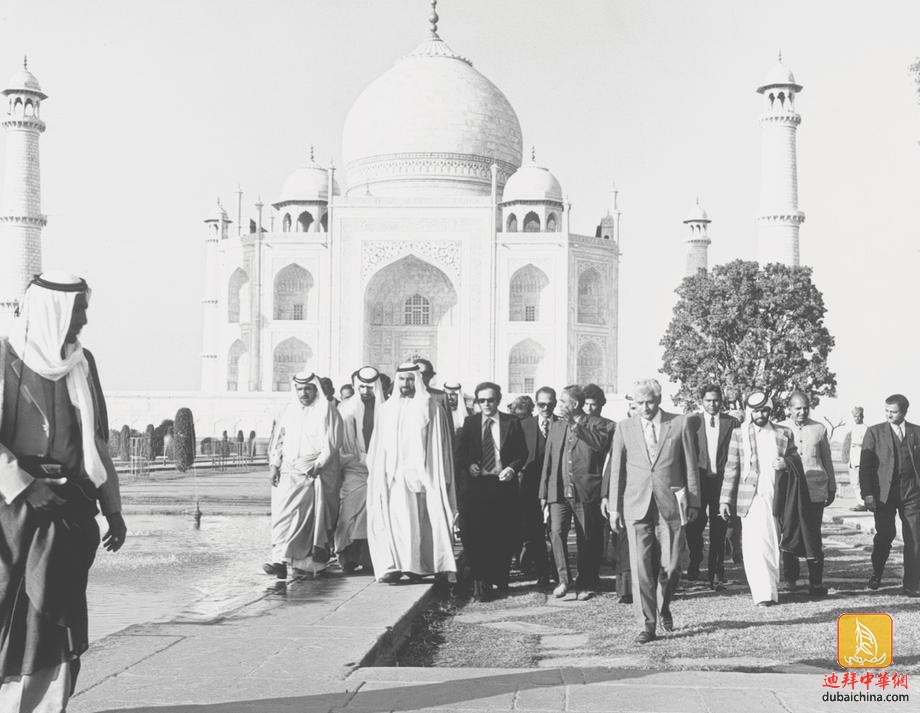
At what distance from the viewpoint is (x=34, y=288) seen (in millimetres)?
3326

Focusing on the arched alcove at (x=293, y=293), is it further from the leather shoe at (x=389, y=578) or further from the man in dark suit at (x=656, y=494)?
the man in dark suit at (x=656, y=494)

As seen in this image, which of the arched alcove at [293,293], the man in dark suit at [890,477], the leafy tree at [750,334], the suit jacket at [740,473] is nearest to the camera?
the suit jacket at [740,473]

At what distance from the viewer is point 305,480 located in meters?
6.63

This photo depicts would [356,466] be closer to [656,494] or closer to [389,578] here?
[389,578]

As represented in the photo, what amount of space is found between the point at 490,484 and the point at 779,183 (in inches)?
1056

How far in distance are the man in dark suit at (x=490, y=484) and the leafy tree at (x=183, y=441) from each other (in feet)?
45.9

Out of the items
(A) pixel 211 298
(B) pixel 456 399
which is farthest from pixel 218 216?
(B) pixel 456 399

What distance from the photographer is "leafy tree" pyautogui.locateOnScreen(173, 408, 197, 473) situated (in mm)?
20203

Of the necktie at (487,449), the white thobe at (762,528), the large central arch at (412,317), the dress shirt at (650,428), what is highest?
the large central arch at (412,317)

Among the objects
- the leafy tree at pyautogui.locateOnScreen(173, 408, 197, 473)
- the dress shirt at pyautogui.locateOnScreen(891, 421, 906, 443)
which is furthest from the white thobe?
the leafy tree at pyautogui.locateOnScreen(173, 408, 197, 473)

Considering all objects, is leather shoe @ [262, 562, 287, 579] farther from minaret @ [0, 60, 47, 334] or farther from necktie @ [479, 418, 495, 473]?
minaret @ [0, 60, 47, 334]

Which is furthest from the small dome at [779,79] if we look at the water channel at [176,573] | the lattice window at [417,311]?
the water channel at [176,573]

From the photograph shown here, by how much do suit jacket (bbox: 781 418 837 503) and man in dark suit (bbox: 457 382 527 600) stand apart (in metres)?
1.44

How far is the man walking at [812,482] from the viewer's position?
6289 mm
